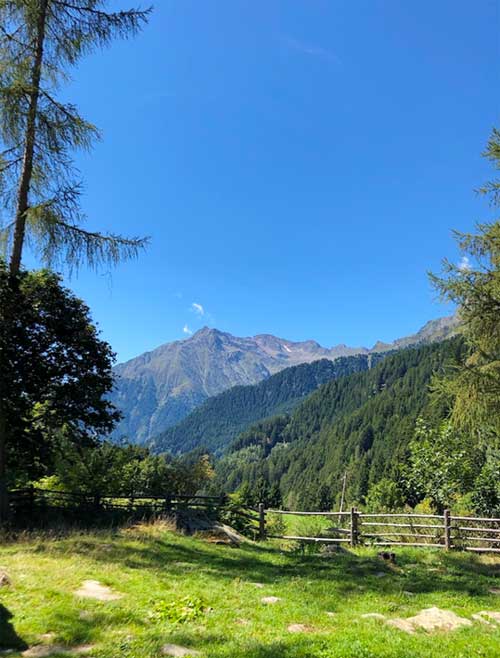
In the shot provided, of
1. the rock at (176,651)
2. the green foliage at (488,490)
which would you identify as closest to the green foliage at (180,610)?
the rock at (176,651)

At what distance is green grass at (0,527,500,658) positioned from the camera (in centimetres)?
497

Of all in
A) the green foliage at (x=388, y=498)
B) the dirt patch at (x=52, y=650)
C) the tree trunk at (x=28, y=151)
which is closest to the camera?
the dirt patch at (x=52, y=650)

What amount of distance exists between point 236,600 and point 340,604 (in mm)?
1800

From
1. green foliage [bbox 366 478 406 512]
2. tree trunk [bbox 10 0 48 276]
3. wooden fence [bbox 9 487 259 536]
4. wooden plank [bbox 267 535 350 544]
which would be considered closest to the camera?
A: tree trunk [bbox 10 0 48 276]

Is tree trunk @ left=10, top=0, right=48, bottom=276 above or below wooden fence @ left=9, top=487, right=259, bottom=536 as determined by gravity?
above

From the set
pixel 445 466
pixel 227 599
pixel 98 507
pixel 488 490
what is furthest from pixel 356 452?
pixel 227 599

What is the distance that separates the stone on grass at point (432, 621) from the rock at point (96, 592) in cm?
414

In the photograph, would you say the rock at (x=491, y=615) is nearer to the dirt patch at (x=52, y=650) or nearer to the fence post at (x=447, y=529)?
the dirt patch at (x=52, y=650)

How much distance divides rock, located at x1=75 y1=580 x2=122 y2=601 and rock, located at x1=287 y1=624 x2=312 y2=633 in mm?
2581

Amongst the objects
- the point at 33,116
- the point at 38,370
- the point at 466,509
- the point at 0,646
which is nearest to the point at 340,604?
the point at 0,646

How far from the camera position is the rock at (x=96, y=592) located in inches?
248

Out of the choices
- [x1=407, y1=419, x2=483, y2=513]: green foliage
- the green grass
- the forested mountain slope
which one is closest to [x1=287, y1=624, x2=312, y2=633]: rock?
the green grass

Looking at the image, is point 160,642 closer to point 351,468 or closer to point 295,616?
point 295,616

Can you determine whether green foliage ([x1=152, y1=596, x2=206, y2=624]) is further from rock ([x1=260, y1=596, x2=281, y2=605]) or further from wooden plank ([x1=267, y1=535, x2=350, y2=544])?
wooden plank ([x1=267, y1=535, x2=350, y2=544])
